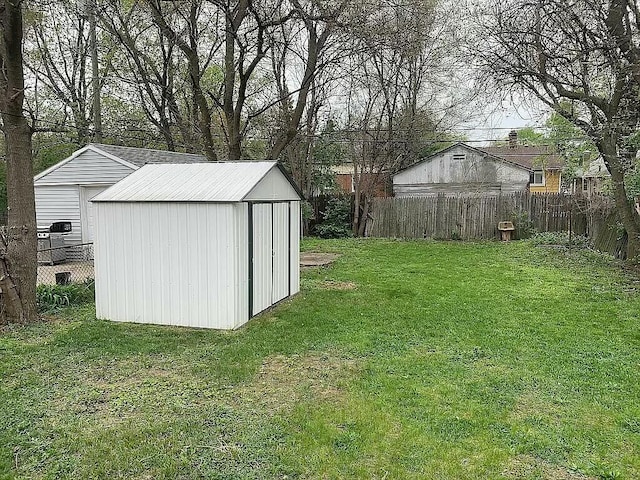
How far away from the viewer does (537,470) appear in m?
2.75

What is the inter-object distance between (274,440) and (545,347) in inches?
119

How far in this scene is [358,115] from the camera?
1656 cm

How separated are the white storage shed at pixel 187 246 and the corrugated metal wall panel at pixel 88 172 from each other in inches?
211

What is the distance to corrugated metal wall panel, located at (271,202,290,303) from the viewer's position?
654 cm

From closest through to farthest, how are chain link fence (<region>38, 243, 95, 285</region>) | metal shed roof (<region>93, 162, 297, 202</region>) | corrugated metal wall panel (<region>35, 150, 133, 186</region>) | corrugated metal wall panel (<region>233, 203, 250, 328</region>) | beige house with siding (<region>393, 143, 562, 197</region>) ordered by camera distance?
1. corrugated metal wall panel (<region>233, 203, 250, 328</region>)
2. metal shed roof (<region>93, 162, 297, 202</region>)
3. chain link fence (<region>38, 243, 95, 285</region>)
4. corrugated metal wall panel (<region>35, 150, 133, 186</region>)
5. beige house with siding (<region>393, 143, 562, 197</region>)

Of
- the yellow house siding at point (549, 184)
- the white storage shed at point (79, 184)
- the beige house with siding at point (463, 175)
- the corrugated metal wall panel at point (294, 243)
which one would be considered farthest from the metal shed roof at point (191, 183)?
the yellow house siding at point (549, 184)

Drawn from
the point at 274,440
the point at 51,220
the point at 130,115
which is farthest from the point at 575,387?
the point at 130,115

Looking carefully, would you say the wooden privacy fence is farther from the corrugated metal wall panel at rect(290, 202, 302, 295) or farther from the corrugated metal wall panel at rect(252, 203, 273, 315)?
the corrugated metal wall panel at rect(252, 203, 273, 315)

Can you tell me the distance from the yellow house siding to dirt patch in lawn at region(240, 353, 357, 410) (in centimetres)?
2247

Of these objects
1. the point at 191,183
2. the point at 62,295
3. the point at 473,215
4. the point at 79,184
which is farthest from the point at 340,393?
the point at 473,215

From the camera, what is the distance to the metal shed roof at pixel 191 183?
5570mm

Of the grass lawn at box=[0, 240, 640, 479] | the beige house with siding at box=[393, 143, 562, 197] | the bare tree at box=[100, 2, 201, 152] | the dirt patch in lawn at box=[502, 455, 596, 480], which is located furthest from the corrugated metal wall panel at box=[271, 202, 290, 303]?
the beige house with siding at box=[393, 143, 562, 197]

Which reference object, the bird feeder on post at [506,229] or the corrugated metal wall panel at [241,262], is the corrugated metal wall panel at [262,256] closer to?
Result: the corrugated metal wall panel at [241,262]

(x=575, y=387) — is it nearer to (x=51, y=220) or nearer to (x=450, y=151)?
(x=51, y=220)
